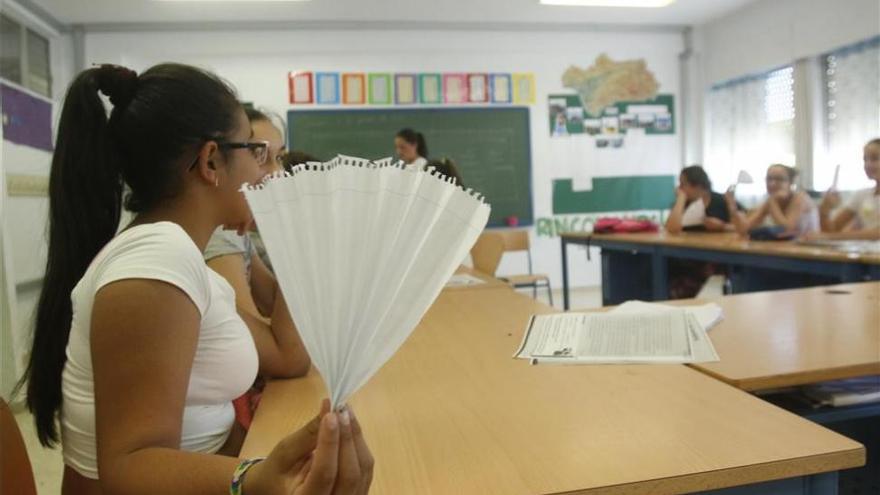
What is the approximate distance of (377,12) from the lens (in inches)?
201

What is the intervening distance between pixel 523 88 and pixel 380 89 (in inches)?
51.3

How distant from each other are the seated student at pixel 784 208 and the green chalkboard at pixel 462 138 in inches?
82.3

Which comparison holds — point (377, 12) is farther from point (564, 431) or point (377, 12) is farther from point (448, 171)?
point (564, 431)

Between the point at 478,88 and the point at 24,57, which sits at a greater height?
the point at 24,57

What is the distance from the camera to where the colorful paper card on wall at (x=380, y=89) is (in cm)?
543

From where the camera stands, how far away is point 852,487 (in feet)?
4.82

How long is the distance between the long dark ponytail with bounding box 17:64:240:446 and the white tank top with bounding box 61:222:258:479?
61 mm

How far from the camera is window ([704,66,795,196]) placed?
5059 millimetres

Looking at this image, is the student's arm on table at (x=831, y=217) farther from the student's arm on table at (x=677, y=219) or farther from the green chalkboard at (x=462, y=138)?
the green chalkboard at (x=462, y=138)

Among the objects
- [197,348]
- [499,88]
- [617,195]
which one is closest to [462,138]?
[499,88]

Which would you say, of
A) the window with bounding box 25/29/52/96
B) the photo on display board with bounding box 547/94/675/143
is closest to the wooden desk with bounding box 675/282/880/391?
the photo on display board with bounding box 547/94/675/143

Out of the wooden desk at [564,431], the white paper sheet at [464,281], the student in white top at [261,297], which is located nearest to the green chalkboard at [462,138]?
the white paper sheet at [464,281]

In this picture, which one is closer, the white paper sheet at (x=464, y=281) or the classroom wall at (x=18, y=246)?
the white paper sheet at (x=464, y=281)

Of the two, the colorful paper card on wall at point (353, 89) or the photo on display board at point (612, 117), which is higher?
the colorful paper card on wall at point (353, 89)
